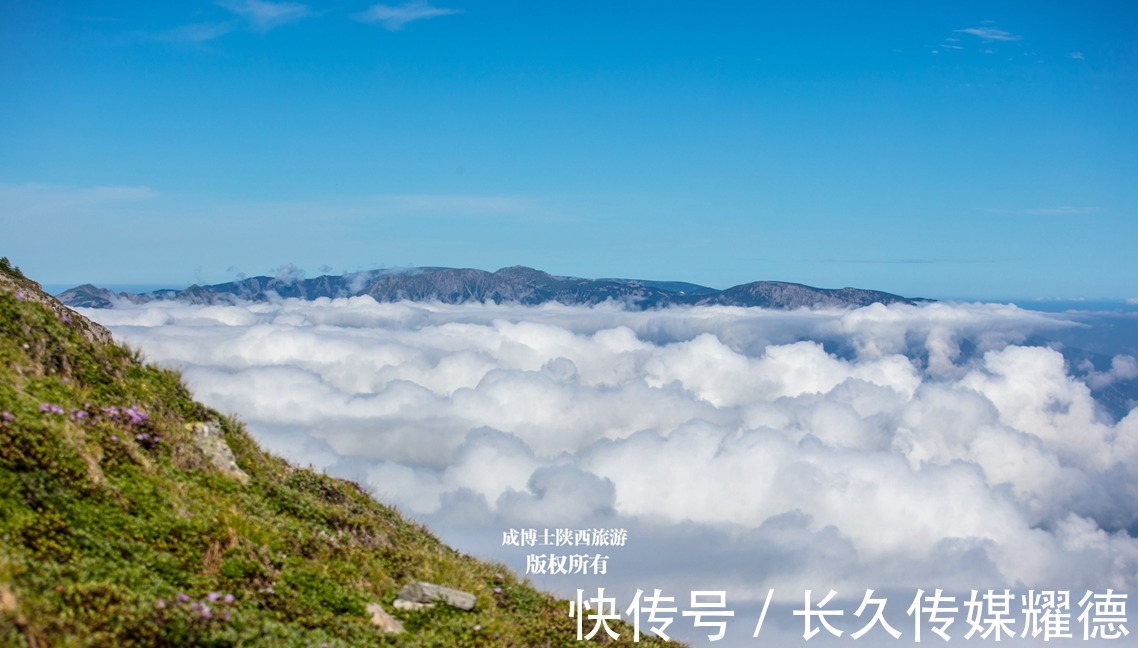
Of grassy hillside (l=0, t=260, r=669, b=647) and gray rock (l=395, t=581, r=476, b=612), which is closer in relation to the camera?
grassy hillside (l=0, t=260, r=669, b=647)

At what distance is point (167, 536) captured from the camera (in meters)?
14.0

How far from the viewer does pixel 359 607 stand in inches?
583

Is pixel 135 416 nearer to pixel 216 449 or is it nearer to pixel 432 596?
pixel 216 449

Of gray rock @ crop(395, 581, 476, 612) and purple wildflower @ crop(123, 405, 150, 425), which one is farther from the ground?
purple wildflower @ crop(123, 405, 150, 425)

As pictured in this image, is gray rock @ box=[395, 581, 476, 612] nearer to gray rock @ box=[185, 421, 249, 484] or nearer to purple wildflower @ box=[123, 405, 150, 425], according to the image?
gray rock @ box=[185, 421, 249, 484]

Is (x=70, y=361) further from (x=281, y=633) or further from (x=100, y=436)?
(x=281, y=633)

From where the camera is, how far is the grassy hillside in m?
11.1

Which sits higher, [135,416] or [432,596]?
[135,416]

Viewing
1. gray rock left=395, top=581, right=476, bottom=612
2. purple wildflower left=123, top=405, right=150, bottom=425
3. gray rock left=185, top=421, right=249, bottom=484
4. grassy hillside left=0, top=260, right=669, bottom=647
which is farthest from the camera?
gray rock left=185, top=421, right=249, bottom=484

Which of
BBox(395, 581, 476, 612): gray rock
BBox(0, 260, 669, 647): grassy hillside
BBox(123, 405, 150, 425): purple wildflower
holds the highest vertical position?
BBox(123, 405, 150, 425): purple wildflower

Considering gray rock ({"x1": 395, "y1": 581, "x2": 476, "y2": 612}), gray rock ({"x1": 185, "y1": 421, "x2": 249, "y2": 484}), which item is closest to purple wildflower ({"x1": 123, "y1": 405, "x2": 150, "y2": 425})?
gray rock ({"x1": 185, "y1": 421, "x2": 249, "y2": 484})

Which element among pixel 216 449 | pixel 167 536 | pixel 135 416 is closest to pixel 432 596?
pixel 167 536

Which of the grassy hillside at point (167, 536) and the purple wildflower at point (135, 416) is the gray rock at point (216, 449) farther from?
the purple wildflower at point (135, 416)

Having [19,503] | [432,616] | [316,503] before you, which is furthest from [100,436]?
[432,616]
